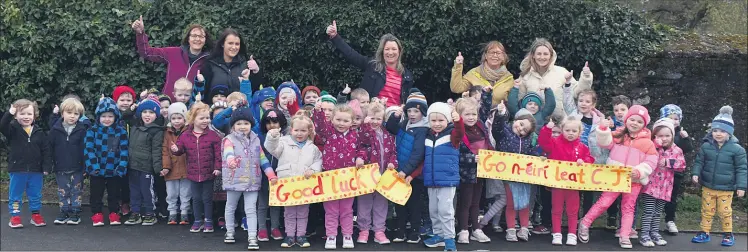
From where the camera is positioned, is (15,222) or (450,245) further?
(15,222)

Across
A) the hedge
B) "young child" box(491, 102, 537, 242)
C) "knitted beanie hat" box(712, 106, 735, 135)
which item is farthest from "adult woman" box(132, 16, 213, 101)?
"knitted beanie hat" box(712, 106, 735, 135)

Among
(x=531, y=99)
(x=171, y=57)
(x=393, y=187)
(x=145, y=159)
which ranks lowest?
(x=393, y=187)

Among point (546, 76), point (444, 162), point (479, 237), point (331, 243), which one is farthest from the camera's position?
point (546, 76)

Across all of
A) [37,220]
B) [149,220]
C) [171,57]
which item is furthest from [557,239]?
[37,220]

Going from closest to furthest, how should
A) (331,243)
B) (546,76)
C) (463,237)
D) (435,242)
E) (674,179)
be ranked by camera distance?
(331,243)
(435,242)
(463,237)
(674,179)
(546,76)

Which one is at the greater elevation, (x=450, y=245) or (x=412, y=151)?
(x=412, y=151)

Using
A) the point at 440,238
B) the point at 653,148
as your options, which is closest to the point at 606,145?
the point at 653,148

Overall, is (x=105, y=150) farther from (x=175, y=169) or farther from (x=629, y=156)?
(x=629, y=156)

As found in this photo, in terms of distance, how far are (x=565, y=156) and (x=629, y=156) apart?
62 cm

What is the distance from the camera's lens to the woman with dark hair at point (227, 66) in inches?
357

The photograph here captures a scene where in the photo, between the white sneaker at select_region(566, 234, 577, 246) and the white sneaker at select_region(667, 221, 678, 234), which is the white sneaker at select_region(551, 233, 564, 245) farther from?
the white sneaker at select_region(667, 221, 678, 234)

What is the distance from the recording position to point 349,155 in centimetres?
786

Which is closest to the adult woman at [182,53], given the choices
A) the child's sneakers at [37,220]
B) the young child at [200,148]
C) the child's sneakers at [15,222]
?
the young child at [200,148]

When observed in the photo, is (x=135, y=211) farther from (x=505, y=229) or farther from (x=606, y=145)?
(x=606, y=145)
